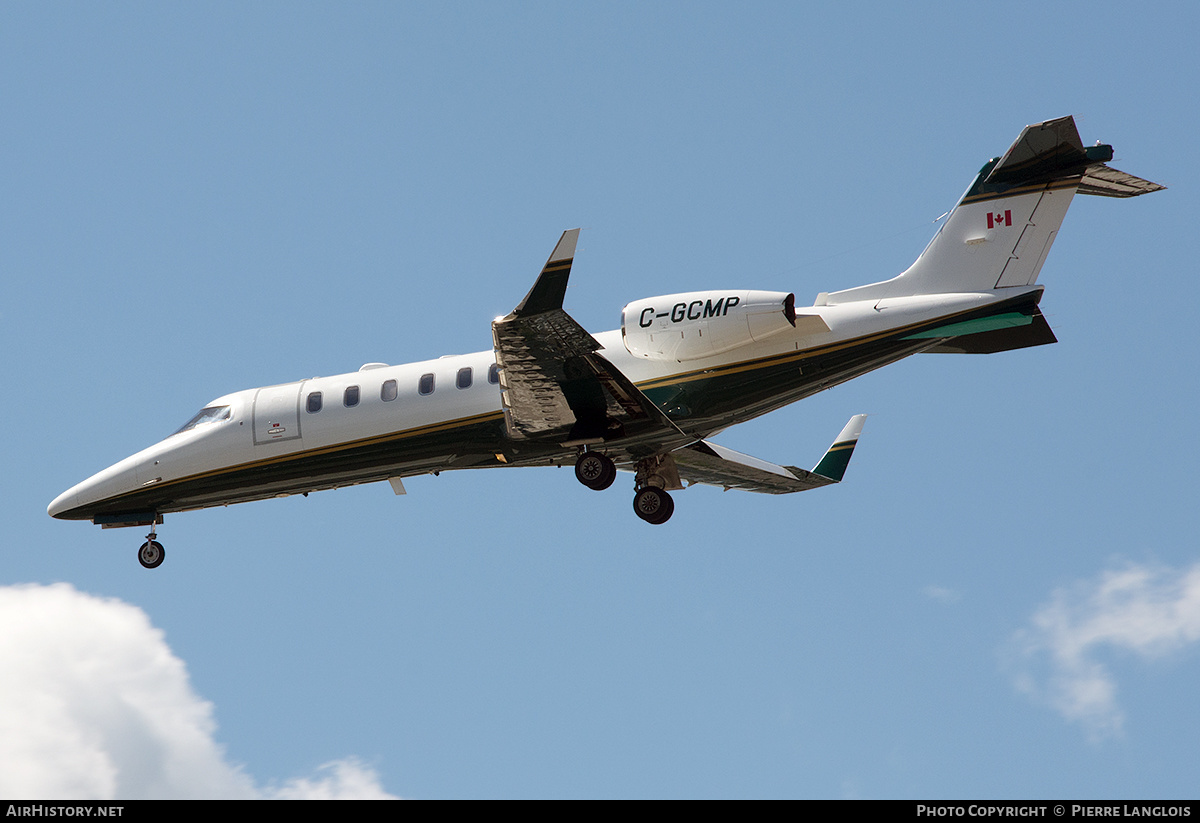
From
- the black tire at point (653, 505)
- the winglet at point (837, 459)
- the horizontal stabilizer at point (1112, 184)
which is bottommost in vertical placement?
the black tire at point (653, 505)

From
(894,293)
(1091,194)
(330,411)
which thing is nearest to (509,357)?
(330,411)

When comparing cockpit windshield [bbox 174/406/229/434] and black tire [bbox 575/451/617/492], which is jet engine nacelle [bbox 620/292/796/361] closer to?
black tire [bbox 575/451/617/492]

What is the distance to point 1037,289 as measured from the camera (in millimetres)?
19625

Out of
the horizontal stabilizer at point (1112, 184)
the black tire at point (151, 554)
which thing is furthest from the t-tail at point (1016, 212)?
the black tire at point (151, 554)

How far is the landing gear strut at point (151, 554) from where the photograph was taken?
2344 cm

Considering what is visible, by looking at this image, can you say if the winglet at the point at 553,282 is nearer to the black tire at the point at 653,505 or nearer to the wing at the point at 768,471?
the black tire at the point at 653,505

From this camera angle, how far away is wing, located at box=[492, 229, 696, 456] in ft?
58.3

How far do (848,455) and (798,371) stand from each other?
6693 mm

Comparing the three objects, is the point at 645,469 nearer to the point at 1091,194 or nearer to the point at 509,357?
the point at 509,357

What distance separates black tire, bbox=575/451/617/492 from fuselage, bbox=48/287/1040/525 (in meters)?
0.42

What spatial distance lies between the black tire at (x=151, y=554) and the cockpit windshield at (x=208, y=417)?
82.4 inches

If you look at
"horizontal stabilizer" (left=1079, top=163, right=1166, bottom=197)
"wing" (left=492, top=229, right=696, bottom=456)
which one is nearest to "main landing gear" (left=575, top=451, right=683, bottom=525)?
"wing" (left=492, top=229, right=696, bottom=456)

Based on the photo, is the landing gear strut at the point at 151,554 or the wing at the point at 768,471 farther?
the wing at the point at 768,471
